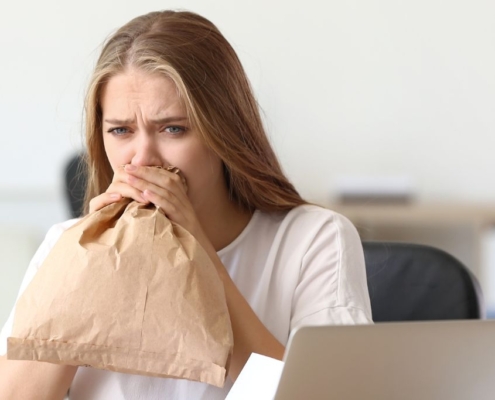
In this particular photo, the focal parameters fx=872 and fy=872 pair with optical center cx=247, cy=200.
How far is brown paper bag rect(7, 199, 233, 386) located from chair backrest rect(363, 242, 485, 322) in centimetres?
47

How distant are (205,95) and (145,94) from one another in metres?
0.09

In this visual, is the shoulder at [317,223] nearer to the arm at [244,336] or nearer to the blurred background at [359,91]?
the arm at [244,336]

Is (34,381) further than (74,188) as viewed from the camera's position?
No

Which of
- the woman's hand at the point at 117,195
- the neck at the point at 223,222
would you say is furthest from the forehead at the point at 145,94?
the neck at the point at 223,222

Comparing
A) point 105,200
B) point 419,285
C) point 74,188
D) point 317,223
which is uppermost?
point 105,200

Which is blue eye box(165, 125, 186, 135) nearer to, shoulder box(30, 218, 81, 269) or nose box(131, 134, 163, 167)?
nose box(131, 134, 163, 167)

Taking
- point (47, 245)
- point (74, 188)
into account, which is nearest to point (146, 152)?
point (47, 245)

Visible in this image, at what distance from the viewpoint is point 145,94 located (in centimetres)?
130

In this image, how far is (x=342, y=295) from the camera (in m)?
1.31

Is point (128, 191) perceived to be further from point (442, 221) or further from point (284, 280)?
point (442, 221)

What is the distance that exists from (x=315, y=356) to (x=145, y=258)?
1.32ft

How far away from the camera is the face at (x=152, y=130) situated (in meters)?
1.29

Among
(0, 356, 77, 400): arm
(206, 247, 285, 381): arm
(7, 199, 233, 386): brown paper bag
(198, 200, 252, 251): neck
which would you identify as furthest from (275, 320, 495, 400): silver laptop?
(198, 200, 252, 251): neck

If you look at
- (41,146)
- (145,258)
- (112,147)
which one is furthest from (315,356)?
(41,146)
